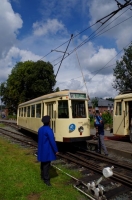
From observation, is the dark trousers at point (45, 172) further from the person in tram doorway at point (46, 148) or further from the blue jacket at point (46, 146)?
the blue jacket at point (46, 146)

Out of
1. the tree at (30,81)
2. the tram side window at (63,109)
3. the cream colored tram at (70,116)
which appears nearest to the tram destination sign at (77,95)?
the cream colored tram at (70,116)

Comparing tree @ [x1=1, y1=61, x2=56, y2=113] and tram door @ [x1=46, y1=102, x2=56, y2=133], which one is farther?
tree @ [x1=1, y1=61, x2=56, y2=113]

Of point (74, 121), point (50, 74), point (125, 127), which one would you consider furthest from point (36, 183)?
point (50, 74)

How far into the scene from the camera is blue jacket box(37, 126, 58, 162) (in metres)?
6.24

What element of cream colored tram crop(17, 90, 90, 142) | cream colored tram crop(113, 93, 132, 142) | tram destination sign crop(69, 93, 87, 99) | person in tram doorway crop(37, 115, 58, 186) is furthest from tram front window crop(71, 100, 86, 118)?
person in tram doorway crop(37, 115, 58, 186)

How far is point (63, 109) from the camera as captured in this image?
1109 cm

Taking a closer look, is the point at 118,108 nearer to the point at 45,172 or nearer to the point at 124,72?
the point at 45,172

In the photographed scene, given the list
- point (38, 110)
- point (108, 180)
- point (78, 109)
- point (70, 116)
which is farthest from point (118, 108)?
point (108, 180)

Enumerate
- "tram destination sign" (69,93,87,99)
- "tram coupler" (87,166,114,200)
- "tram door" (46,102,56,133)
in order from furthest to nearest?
"tram door" (46,102,56,133)
"tram destination sign" (69,93,87,99)
"tram coupler" (87,166,114,200)

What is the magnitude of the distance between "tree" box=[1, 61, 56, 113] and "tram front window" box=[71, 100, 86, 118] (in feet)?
111

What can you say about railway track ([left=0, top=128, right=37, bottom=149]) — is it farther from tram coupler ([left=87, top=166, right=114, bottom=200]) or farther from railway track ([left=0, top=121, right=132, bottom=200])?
tram coupler ([left=87, top=166, right=114, bottom=200])

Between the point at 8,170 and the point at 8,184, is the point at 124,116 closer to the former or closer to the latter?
the point at 8,170

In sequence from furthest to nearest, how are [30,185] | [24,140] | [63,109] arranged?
[24,140] < [63,109] < [30,185]

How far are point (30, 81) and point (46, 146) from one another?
4170 cm
